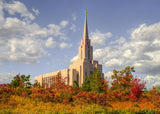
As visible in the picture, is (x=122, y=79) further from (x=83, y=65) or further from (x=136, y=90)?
(x=83, y=65)

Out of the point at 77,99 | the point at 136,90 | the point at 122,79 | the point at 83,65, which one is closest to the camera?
the point at 77,99

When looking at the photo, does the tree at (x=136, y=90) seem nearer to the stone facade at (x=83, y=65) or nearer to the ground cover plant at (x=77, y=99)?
the ground cover plant at (x=77, y=99)

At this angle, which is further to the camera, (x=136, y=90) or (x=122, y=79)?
(x=122, y=79)

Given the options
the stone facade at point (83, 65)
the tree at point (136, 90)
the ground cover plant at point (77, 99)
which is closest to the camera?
the ground cover plant at point (77, 99)

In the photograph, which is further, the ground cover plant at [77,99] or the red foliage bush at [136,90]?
the red foliage bush at [136,90]

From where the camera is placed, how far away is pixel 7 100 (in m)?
12.8

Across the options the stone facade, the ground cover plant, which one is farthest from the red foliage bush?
the stone facade

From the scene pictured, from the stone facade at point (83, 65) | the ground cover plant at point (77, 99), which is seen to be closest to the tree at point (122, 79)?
the ground cover plant at point (77, 99)

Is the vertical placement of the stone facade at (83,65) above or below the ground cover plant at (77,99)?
above

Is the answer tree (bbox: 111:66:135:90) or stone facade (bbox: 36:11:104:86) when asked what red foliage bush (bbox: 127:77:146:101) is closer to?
tree (bbox: 111:66:135:90)

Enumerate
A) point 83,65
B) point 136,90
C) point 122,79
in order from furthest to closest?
point 83,65
point 122,79
point 136,90

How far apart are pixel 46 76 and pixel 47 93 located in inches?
2064

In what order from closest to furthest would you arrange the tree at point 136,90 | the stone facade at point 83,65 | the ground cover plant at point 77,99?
the ground cover plant at point 77,99, the tree at point 136,90, the stone facade at point 83,65

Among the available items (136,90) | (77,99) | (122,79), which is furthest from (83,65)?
(77,99)
